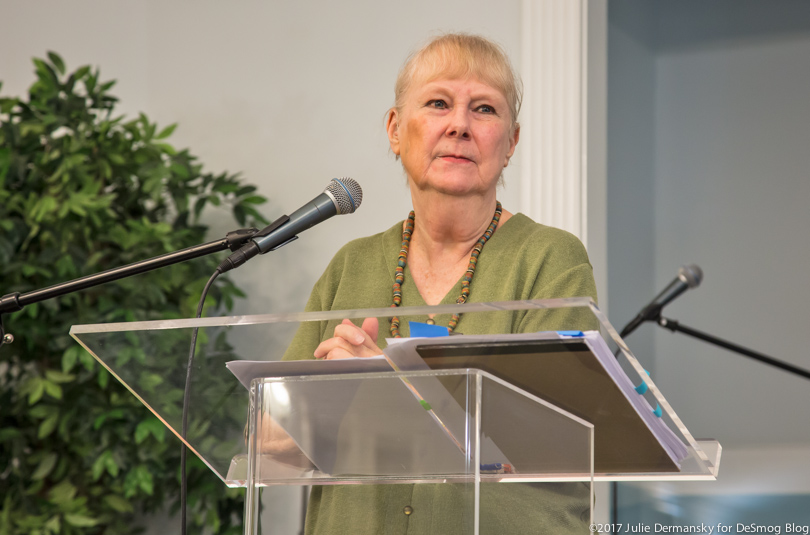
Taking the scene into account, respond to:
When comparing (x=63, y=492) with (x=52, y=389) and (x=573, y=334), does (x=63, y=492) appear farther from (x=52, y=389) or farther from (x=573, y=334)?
(x=573, y=334)

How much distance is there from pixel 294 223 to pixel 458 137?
0.55 metres

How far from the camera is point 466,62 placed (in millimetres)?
1638

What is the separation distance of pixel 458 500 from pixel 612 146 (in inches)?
115

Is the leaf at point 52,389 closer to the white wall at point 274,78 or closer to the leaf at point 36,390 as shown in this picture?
the leaf at point 36,390

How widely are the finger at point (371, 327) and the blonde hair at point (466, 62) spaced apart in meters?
→ 0.79

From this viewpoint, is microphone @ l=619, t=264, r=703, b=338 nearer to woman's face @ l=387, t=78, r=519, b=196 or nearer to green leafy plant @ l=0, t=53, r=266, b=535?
woman's face @ l=387, t=78, r=519, b=196

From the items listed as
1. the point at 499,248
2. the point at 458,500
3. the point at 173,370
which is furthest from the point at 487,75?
the point at 458,500

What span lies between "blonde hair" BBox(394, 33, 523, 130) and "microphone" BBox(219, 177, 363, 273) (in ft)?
1.71

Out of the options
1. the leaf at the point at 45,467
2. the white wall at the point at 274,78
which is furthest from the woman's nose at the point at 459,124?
the leaf at the point at 45,467

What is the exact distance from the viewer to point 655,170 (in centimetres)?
413

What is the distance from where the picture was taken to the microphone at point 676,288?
7.19 ft

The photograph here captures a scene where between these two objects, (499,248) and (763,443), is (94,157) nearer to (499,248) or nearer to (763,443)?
(499,248)

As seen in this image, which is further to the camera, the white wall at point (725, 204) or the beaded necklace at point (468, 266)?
the white wall at point (725, 204)

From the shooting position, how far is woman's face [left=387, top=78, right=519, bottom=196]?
1.62 m
